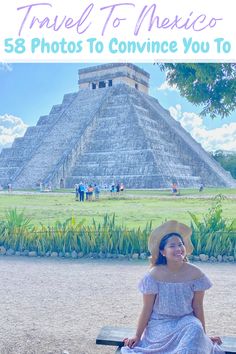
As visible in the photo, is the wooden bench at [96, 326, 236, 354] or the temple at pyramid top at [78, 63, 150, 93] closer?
the wooden bench at [96, 326, 236, 354]

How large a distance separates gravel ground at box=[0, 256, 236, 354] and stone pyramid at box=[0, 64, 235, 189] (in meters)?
15.9

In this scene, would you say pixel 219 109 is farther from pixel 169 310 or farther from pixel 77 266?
pixel 169 310

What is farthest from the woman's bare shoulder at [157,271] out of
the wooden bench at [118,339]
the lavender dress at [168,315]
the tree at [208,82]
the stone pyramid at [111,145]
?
the stone pyramid at [111,145]

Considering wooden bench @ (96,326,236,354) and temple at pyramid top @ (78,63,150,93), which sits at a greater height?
temple at pyramid top @ (78,63,150,93)

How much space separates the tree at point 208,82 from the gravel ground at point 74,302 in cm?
283

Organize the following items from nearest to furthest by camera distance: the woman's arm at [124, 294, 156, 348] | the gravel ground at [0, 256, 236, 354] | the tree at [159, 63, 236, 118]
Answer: the woman's arm at [124, 294, 156, 348], the gravel ground at [0, 256, 236, 354], the tree at [159, 63, 236, 118]

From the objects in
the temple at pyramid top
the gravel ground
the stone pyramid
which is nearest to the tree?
the gravel ground

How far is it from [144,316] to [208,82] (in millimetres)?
4311

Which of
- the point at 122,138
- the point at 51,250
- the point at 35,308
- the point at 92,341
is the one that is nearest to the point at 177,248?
the point at 92,341

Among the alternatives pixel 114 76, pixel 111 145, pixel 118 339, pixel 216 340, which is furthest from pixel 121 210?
pixel 114 76

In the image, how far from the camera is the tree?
609 centimetres

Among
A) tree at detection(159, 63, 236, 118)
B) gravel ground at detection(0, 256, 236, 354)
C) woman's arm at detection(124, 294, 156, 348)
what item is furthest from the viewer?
tree at detection(159, 63, 236, 118)

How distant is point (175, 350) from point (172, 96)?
7.67 metres

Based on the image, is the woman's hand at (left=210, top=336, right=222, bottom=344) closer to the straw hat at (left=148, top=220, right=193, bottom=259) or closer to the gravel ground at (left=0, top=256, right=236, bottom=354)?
the straw hat at (left=148, top=220, right=193, bottom=259)
